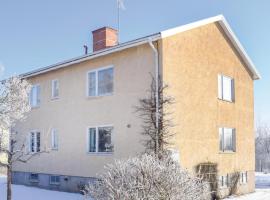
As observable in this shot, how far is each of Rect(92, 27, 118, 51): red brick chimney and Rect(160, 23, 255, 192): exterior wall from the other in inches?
172

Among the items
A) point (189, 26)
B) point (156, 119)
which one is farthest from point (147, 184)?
point (189, 26)

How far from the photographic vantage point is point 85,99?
1772cm

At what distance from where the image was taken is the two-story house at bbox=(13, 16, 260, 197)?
51.1 ft

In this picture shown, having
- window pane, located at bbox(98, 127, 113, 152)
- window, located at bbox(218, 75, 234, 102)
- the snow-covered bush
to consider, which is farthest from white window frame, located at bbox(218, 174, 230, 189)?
the snow-covered bush

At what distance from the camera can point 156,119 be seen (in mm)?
14719

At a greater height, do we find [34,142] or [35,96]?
[35,96]

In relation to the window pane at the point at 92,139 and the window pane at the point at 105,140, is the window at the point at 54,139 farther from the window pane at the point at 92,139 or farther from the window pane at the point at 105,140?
the window pane at the point at 105,140

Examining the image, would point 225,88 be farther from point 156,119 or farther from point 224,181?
point 156,119

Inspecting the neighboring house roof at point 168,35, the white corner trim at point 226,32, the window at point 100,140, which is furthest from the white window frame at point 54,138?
the white corner trim at point 226,32

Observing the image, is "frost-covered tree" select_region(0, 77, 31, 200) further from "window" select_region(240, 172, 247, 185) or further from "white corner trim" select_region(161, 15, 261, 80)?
"window" select_region(240, 172, 247, 185)

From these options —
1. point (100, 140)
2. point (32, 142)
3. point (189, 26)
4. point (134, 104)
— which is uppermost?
point (189, 26)

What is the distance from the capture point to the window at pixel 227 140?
61.1ft

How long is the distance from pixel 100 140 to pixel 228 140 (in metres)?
6.84

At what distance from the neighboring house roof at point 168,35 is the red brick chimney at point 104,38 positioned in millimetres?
1881
